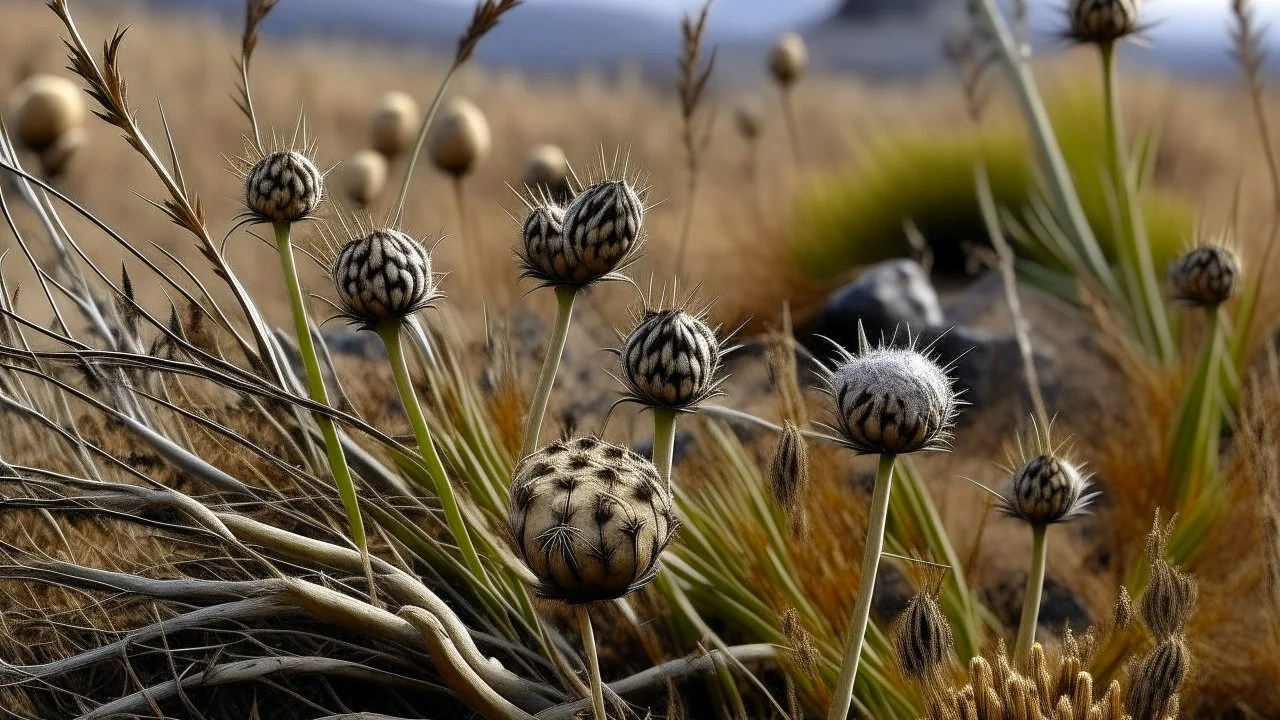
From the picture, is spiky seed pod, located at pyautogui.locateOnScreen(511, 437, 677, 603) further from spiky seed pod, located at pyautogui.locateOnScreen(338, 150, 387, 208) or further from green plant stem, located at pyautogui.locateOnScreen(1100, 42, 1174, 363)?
spiky seed pod, located at pyautogui.locateOnScreen(338, 150, 387, 208)

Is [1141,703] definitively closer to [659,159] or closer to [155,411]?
[155,411]

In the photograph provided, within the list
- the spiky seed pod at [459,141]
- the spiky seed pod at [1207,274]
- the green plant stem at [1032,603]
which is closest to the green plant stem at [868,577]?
the green plant stem at [1032,603]

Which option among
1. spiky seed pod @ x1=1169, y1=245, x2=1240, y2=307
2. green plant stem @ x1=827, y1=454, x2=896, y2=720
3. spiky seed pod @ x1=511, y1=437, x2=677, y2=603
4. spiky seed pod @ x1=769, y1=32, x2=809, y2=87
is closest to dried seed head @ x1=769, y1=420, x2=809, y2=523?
green plant stem @ x1=827, y1=454, x2=896, y2=720

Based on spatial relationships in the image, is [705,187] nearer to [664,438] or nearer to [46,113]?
[46,113]

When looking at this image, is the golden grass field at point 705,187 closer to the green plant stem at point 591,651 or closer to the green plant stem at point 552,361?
the green plant stem at point 552,361

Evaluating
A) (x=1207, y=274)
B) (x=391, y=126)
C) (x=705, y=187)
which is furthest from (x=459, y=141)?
(x=705, y=187)

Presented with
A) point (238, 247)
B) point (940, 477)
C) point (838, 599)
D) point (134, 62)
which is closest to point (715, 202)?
point (238, 247)
